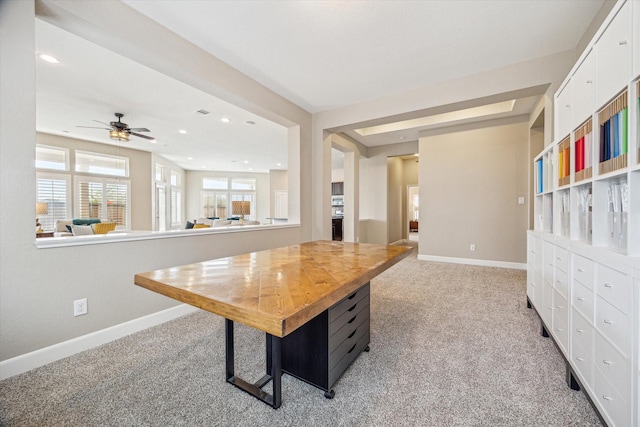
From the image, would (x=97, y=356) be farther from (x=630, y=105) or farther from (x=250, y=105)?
(x=630, y=105)

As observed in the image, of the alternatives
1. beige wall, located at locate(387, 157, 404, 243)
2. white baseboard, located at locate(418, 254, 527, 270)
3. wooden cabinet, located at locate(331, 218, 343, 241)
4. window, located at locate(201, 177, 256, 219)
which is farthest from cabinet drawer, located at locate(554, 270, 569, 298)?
window, located at locate(201, 177, 256, 219)

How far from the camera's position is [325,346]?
4.79 ft

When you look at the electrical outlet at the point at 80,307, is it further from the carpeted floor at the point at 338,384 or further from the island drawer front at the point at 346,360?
the island drawer front at the point at 346,360

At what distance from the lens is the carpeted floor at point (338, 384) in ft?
4.33

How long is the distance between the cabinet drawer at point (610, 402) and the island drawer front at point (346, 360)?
3.93 ft


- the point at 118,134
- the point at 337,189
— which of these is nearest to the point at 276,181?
the point at 337,189

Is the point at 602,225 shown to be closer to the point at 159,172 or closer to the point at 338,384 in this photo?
the point at 338,384

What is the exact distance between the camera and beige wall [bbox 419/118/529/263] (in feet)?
14.9

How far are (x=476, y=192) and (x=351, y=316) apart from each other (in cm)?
433

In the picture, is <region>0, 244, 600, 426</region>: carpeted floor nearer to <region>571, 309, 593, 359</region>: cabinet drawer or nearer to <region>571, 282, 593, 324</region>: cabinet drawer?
<region>571, 309, 593, 359</region>: cabinet drawer

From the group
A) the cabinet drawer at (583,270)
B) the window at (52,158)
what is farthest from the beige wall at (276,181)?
the cabinet drawer at (583,270)

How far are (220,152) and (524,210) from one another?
24.5 ft

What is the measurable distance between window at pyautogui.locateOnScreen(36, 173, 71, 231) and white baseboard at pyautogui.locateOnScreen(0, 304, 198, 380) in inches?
221

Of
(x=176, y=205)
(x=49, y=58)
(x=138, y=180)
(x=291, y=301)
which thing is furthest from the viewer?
(x=176, y=205)
